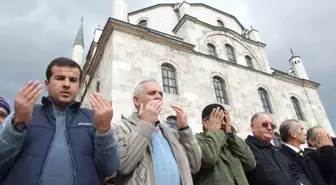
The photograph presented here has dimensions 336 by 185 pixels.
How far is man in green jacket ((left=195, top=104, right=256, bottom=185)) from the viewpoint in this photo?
304cm

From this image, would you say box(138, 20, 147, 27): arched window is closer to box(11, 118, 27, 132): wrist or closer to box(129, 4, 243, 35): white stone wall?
box(129, 4, 243, 35): white stone wall

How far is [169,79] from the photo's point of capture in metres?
12.4

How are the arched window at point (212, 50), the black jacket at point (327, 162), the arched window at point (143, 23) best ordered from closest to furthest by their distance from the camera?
the black jacket at point (327, 162) → the arched window at point (212, 50) → the arched window at point (143, 23)

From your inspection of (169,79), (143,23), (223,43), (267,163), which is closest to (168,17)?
(143,23)

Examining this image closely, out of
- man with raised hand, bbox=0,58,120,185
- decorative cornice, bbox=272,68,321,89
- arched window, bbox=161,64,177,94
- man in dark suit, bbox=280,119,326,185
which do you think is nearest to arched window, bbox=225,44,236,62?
decorative cornice, bbox=272,68,321,89

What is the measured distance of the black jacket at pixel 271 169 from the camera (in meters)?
3.34

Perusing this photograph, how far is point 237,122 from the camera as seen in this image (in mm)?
13023

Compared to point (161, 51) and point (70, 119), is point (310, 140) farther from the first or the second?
point (161, 51)

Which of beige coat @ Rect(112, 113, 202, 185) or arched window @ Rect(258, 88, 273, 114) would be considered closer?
beige coat @ Rect(112, 113, 202, 185)

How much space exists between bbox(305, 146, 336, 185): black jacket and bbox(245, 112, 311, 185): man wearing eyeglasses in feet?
1.51

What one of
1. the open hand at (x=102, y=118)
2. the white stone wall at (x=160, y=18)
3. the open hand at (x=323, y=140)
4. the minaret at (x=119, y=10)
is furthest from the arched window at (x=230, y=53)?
the open hand at (x=102, y=118)

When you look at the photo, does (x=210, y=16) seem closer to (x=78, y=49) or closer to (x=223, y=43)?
(x=223, y=43)

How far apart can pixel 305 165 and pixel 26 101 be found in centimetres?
384

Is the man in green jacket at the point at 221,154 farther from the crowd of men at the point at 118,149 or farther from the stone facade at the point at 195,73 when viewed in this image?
the stone facade at the point at 195,73
